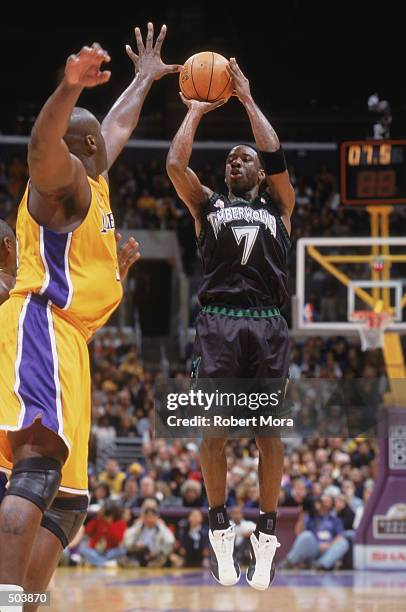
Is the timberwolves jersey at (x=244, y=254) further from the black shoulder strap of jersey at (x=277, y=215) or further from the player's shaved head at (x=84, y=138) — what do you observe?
the player's shaved head at (x=84, y=138)

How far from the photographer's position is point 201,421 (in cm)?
679

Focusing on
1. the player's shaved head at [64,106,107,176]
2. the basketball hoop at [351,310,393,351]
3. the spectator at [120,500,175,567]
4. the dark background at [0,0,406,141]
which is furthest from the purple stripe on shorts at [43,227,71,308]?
the dark background at [0,0,406,141]

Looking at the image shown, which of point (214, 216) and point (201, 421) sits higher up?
point (214, 216)

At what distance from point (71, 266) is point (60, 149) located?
59cm

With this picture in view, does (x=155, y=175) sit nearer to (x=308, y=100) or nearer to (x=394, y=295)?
(x=308, y=100)

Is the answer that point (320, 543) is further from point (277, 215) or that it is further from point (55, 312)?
point (55, 312)

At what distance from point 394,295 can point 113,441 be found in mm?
5625

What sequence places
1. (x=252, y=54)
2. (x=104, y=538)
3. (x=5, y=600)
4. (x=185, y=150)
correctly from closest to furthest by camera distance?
(x=5, y=600), (x=185, y=150), (x=104, y=538), (x=252, y=54)

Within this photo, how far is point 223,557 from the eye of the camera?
6344 mm

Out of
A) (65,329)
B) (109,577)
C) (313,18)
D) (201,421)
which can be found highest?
(313,18)

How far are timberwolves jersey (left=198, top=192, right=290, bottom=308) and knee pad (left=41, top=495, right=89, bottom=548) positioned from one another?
6.59ft

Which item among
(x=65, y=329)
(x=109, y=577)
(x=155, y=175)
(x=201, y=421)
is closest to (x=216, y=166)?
(x=155, y=175)

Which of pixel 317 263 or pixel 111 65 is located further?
pixel 111 65

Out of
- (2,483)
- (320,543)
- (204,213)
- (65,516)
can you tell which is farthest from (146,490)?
(65,516)
